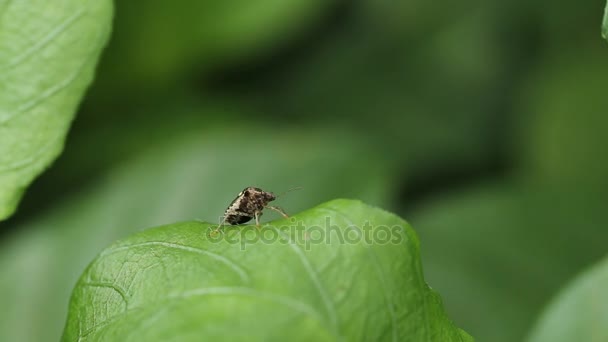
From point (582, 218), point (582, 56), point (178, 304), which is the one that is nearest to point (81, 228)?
point (178, 304)

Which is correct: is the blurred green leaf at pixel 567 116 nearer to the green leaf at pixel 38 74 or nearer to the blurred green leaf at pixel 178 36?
the blurred green leaf at pixel 178 36

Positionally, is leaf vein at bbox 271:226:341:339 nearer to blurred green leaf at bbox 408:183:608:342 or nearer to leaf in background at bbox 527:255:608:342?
leaf in background at bbox 527:255:608:342

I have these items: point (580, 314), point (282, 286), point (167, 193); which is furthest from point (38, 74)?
point (167, 193)

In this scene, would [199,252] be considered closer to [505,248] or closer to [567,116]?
[505,248]

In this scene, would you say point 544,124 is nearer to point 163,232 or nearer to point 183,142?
point 183,142

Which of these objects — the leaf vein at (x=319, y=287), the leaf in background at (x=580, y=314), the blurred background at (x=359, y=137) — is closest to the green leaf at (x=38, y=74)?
the leaf vein at (x=319, y=287)
